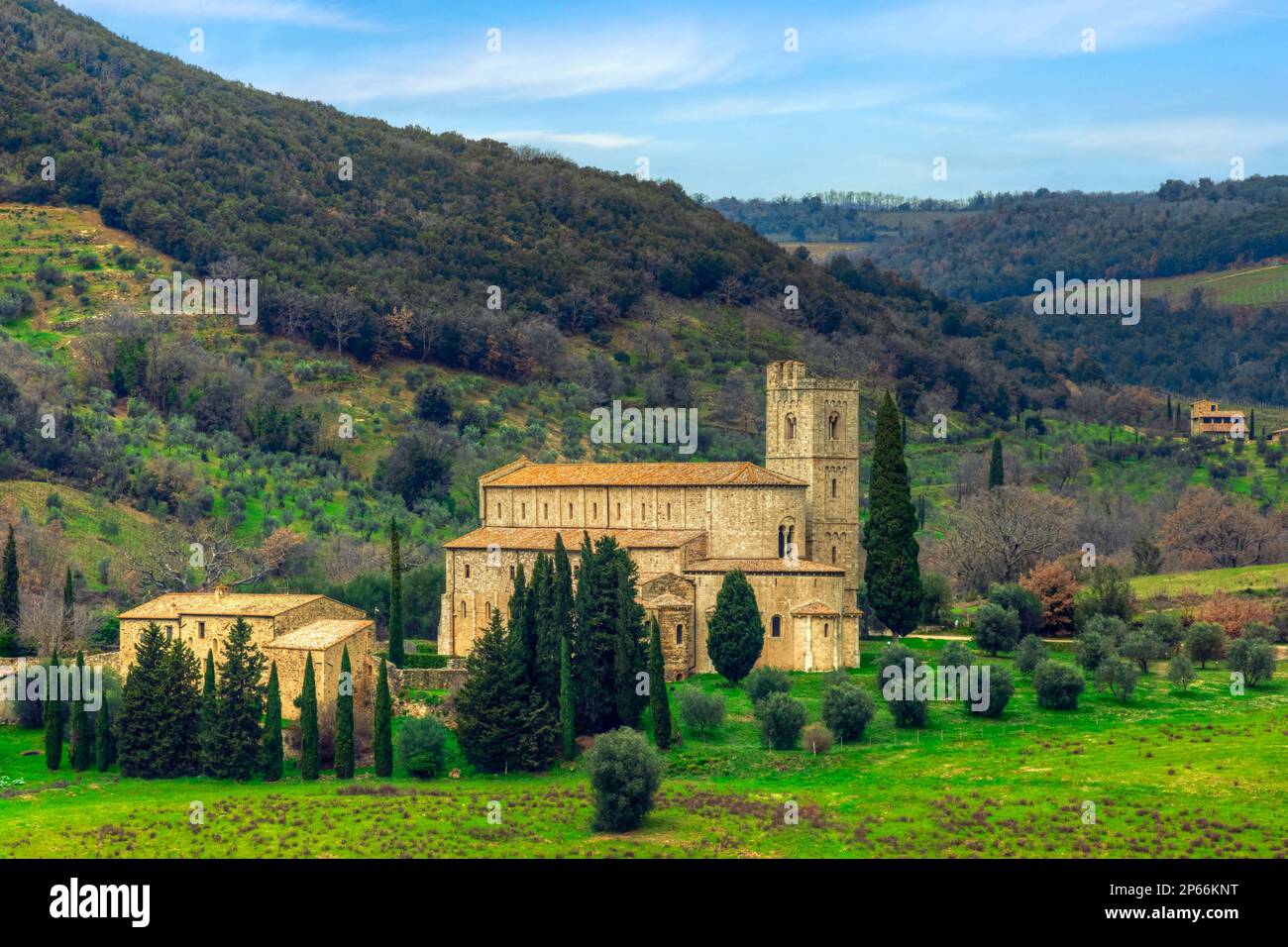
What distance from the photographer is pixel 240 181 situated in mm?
132250

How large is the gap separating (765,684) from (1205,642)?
17.4 metres

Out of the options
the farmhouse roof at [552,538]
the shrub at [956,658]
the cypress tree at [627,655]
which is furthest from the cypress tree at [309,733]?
the shrub at [956,658]

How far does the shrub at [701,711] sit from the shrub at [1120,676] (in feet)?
40.4

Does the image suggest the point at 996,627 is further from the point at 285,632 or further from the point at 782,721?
the point at 285,632

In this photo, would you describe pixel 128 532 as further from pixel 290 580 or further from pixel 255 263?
pixel 255 263

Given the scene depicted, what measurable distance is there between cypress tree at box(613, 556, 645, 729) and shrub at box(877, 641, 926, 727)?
7.56 m

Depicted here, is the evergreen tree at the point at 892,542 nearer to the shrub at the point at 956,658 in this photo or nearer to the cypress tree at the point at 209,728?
the shrub at the point at 956,658

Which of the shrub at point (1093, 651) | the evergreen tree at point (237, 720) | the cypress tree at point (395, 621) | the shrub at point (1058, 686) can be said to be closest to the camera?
the evergreen tree at point (237, 720)

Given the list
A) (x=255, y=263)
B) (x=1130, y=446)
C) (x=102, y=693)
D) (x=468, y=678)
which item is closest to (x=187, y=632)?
(x=102, y=693)

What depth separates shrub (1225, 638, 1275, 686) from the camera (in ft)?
179

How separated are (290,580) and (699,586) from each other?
20.5m

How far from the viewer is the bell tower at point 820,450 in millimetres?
60750

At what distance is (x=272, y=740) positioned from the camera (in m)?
46.7

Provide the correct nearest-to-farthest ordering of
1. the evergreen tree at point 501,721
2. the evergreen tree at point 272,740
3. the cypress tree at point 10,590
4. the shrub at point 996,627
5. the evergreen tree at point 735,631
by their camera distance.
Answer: the evergreen tree at point 272,740
the evergreen tree at point 501,721
the evergreen tree at point 735,631
the shrub at point 996,627
the cypress tree at point 10,590
